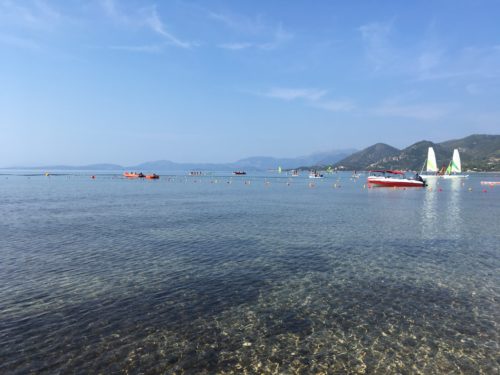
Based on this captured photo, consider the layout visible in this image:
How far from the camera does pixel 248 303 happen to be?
59.2 ft

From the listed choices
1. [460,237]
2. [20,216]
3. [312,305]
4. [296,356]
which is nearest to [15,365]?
[296,356]

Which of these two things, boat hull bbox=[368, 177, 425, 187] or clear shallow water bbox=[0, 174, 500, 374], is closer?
clear shallow water bbox=[0, 174, 500, 374]

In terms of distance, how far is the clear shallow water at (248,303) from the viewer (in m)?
13.0

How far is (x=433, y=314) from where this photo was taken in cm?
1681

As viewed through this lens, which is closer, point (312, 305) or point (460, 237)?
point (312, 305)

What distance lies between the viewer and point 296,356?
1314cm

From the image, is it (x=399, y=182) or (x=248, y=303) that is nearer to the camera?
(x=248, y=303)

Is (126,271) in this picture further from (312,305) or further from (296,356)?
(296,356)

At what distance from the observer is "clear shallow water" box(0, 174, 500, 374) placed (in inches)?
510

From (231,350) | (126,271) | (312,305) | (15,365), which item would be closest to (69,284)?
(126,271)

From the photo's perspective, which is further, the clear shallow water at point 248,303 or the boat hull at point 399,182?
the boat hull at point 399,182

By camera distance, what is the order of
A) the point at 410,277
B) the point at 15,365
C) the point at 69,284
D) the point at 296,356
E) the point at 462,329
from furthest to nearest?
the point at 410,277
the point at 69,284
the point at 462,329
the point at 296,356
the point at 15,365

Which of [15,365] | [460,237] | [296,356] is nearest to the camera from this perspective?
[15,365]

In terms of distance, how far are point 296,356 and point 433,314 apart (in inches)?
312
